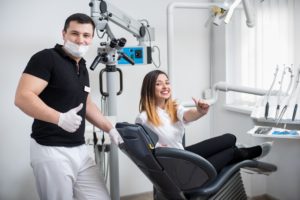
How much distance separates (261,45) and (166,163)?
1848 mm

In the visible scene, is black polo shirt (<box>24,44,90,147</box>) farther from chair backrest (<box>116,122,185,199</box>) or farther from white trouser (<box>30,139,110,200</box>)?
chair backrest (<box>116,122,185,199</box>)

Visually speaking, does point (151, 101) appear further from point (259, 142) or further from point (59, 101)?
point (259, 142)

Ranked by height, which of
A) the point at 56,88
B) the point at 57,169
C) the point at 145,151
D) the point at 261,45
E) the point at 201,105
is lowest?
the point at 57,169

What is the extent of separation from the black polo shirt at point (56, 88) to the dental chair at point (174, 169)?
0.92ft

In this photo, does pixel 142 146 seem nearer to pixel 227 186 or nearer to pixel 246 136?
pixel 227 186

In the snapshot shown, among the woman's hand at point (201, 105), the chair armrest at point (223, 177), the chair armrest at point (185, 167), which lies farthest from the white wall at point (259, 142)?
the chair armrest at point (185, 167)

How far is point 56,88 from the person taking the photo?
1.61 metres

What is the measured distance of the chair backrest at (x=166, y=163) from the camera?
5.01 ft

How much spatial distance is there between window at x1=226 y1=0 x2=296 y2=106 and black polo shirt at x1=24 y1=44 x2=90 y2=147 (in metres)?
1.84

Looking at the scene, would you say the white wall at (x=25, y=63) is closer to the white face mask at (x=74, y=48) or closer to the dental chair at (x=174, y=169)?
the white face mask at (x=74, y=48)

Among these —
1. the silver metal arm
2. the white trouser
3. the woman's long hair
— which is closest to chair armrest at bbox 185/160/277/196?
the woman's long hair

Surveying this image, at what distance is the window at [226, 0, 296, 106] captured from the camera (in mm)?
2871

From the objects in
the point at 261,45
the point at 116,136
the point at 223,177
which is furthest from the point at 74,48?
the point at 261,45

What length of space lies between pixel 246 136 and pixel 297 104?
0.72 m
